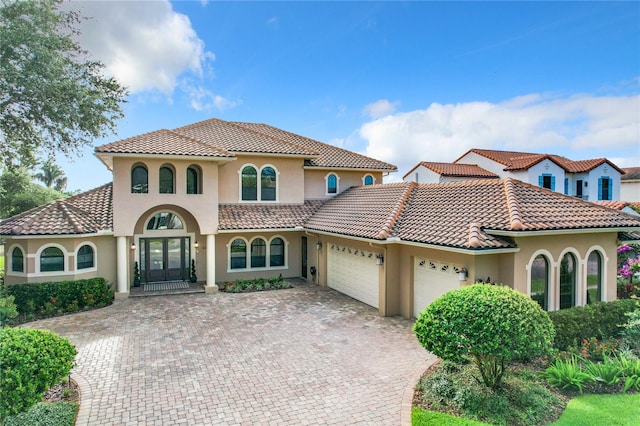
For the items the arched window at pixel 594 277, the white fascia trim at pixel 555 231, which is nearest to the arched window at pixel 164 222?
the white fascia trim at pixel 555 231

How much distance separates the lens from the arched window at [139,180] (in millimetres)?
18094

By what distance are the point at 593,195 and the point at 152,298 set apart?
1639 inches

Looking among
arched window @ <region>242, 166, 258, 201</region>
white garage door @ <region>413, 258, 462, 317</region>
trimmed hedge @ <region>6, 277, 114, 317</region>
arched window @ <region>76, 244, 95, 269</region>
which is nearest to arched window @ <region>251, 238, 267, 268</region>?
arched window @ <region>242, 166, 258, 201</region>

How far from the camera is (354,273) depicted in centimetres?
1766

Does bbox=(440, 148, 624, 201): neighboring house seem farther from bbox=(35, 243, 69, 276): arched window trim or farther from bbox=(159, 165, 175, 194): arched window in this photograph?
bbox=(35, 243, 69, 276): arched window trim

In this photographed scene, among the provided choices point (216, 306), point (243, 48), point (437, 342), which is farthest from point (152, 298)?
Answer: point (437, 342)

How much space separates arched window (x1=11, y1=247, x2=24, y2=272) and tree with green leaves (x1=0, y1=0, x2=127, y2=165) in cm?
482

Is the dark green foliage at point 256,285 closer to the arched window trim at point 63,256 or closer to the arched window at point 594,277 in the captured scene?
the arched window trim at point 63,256

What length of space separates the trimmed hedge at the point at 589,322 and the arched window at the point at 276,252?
47.5ft

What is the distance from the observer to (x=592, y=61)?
1358 centimetres

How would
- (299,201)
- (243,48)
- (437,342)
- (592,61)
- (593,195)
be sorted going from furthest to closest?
(593,195)
(299,201)
(243,48)
(592,61)
(437,342)

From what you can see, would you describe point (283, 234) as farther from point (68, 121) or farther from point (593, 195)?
point (593, 195)

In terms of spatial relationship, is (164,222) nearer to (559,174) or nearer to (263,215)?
(263,215)

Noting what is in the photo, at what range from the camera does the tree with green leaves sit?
14.7m
